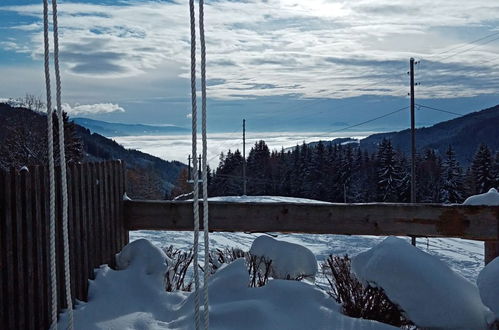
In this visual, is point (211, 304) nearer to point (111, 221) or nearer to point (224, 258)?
point (224, 258)

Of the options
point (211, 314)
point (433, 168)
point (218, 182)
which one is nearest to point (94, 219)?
point (211, 314)

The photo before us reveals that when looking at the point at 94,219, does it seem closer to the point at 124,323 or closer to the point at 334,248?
the point at 124,323

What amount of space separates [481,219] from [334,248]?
9.89 meters

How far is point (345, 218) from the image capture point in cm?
448

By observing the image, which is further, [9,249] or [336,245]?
[336,245]

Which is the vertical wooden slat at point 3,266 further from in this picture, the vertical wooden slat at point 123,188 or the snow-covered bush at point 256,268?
the snow-covered bush at point 256,268

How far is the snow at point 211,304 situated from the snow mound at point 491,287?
70 cm

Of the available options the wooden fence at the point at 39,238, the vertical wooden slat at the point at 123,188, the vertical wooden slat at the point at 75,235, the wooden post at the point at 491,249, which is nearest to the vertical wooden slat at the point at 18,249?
the wooden fence at the point at 39,238

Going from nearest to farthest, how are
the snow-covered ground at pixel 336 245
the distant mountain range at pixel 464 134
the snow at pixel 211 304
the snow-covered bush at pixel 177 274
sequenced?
the snow at pixel 211 304, the snow-covered bush at pixel 177 274, the snow-covered ground at pixel 336 245, the distant mountain range at pixel 464 134

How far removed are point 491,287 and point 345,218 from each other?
1334mm

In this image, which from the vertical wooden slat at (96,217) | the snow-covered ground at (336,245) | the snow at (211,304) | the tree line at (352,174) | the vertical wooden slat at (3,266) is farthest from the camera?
the tree line at (352,174)

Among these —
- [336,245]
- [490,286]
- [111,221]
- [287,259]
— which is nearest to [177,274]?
[111,221]

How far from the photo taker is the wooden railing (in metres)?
4.34

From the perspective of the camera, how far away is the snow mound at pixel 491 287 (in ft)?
11.3
